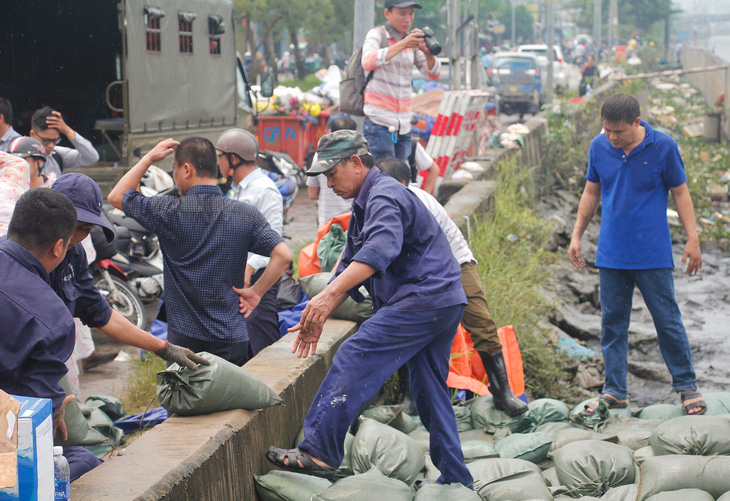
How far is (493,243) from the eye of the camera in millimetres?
7414

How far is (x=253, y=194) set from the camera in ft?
15.1

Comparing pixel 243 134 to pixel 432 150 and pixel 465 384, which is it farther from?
pixel 432 150

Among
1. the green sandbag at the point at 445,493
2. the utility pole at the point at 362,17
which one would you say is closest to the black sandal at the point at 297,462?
the green sandbag at the point at 445,493

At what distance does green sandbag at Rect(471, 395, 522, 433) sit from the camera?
4715 millimetres

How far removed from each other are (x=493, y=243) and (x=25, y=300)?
5.40 m

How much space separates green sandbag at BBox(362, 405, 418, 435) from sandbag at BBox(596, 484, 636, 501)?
1.24 metres

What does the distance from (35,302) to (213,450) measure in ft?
2.99

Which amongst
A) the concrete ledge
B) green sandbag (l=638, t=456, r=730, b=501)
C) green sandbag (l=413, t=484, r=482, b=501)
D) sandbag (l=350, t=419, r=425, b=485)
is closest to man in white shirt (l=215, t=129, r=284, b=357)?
the concrete ledge

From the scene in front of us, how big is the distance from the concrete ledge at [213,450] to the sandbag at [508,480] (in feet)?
2.96

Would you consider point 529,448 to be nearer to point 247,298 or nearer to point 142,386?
point 247,298

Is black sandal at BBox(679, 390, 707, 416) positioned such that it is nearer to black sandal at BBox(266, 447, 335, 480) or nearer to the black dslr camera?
black sandal at BBox(266, 447, 335, 480)

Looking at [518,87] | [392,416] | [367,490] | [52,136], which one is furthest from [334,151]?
[518,87]

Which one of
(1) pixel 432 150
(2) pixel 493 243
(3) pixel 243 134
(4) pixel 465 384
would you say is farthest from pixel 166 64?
(4) pixel 465 384

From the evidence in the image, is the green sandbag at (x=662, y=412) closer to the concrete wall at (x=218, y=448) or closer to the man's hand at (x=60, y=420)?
the concrete wall at (x=218, y=448)
